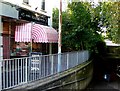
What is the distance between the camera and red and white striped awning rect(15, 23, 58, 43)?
16.0 meters

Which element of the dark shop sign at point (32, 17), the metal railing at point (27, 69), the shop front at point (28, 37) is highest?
the dark shop sign at point (32, 17)

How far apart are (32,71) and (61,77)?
2341mm

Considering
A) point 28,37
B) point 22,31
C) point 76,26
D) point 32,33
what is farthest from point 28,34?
point 76,26

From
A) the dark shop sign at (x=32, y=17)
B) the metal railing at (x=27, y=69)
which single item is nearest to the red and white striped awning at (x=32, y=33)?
the dark shop sign at (x=32, y=17)

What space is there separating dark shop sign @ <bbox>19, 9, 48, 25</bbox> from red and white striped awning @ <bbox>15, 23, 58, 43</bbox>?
0.48 meters

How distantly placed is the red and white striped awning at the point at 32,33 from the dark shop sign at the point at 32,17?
48cm

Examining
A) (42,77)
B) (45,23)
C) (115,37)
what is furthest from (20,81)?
(115,37)

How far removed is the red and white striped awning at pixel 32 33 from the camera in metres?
16.0

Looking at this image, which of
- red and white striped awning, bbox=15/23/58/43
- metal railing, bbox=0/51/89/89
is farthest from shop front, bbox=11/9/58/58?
metal railing, bbox=0/51/89/89

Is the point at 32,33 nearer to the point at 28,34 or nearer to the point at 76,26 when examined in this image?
the point at 28,34

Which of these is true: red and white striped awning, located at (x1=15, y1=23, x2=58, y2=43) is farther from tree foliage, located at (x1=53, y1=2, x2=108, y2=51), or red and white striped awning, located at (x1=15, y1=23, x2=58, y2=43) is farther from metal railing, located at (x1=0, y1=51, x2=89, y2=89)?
tree foliage, located at (x1=53, y1=2, x2=108, y2=51)

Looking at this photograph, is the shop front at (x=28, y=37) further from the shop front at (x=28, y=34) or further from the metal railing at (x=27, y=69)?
the metal railing at (x=27, y=69)

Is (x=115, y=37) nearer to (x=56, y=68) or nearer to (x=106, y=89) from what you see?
(x=106, y=89)

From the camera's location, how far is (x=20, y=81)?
9.48m
